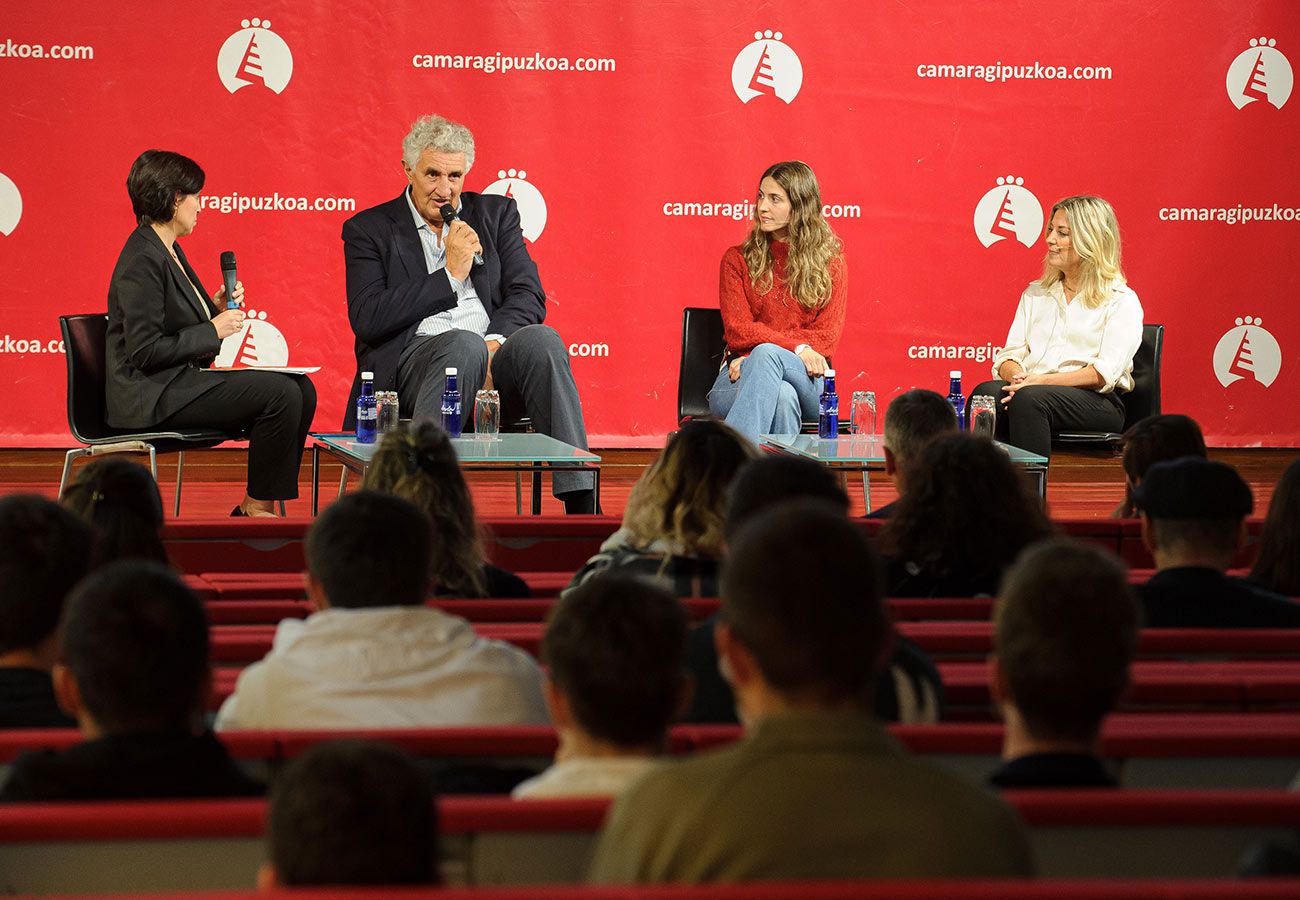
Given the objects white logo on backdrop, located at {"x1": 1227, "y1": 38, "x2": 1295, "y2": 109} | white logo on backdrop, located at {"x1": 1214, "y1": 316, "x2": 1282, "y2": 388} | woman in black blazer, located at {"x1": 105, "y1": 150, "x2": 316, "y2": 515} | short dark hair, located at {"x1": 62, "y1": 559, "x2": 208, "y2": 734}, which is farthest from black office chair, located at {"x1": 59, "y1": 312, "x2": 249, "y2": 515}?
white logo on backdrop, located at {"x1": 1227, "y1": 38, "x2": 1295, "y2": 109}

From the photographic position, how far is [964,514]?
2584 millimetres

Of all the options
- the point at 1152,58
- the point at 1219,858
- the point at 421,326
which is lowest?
the point at 1219,858

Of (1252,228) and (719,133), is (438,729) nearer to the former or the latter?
(719,133)

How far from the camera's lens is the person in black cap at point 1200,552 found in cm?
239

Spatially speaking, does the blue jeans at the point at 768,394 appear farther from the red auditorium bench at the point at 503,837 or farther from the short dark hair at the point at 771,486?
the red auditorium bench at the point at 503,837

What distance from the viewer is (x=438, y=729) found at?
1587 mm

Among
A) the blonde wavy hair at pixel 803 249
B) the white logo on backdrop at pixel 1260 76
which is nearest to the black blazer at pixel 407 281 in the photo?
the blonde wavy hair at pixel 803 249

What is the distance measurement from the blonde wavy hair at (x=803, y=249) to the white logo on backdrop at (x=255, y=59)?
231cm

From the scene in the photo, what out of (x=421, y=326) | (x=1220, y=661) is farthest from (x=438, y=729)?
(x=421, y=326)

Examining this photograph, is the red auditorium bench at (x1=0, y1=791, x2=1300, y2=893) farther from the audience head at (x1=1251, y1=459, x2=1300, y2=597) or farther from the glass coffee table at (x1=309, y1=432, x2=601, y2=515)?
the glass coffee table at (x1=309, y1=432, x2=601, y2=515)

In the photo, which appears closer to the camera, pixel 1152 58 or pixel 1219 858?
pixel 1219 858

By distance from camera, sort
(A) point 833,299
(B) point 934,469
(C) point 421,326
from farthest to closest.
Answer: (A) point 833,299 < (C) point 421,326 < (B) point 934,469

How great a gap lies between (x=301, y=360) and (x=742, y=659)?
5.90m

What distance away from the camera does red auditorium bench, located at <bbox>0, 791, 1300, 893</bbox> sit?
1.27 metres
